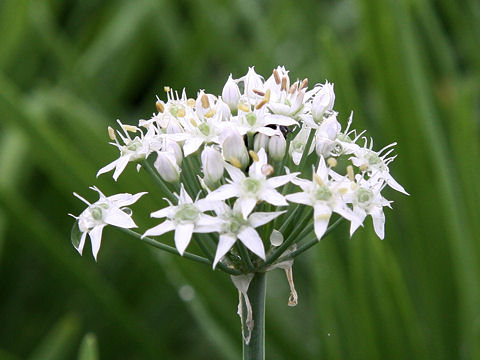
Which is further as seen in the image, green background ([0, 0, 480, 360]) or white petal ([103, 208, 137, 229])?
green background ([0, 0, 480, 360])

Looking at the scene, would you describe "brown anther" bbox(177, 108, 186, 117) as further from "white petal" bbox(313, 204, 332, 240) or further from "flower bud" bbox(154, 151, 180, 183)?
"white petal" bbox(313, 204, 332, 240)

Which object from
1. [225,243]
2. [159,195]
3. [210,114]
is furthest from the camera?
[159,195]

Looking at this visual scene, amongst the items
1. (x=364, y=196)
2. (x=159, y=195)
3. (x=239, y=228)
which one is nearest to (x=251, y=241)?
(x=239, y=228)

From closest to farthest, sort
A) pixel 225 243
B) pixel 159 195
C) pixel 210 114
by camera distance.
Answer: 1. pixel 225 243
2. pixel 210 114
3. pixel 159 195

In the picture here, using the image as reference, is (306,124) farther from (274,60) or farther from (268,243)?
(274,60)

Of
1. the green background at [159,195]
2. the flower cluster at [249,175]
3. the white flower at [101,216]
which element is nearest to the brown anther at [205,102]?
the flower cluster at [249,175]

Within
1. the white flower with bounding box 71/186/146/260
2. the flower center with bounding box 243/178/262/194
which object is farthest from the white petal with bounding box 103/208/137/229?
the flower center with bounding box 243/178/262/194

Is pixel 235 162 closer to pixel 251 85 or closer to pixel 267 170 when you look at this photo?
pixel 267 170
